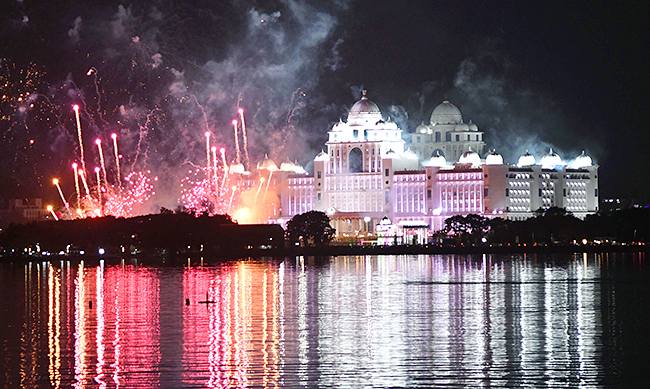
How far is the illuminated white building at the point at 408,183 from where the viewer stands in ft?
576

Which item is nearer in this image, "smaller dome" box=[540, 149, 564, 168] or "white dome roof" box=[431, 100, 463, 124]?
"smaller dome" box=[540, 149, 564, 168]

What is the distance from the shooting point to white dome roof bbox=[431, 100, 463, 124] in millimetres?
191875

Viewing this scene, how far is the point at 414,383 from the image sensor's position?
124 feet

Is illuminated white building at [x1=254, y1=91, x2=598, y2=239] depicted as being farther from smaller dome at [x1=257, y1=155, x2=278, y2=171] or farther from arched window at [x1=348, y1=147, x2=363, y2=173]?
smaller dome at [x1=257, y1=155, x2=278, y2=171]

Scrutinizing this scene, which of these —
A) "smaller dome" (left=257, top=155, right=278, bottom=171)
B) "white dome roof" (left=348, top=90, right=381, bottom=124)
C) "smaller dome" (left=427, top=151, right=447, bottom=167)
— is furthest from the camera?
"smaller dome" (left=257, top=155, right=278, bottom=171)

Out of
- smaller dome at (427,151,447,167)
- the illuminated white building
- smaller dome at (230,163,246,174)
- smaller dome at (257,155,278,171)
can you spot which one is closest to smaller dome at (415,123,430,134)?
the illuminated white building

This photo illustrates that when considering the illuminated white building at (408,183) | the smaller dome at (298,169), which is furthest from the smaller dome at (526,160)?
the smaller dome at (298,169)

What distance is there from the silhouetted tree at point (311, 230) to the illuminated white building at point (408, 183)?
12274mm

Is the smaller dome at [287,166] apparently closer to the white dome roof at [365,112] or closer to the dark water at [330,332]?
the white dome roof at [365,112]

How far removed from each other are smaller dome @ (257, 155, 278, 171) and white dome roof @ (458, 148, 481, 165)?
2885 centimetres

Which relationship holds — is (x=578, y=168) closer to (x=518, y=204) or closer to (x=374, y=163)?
(x=518, y=204)

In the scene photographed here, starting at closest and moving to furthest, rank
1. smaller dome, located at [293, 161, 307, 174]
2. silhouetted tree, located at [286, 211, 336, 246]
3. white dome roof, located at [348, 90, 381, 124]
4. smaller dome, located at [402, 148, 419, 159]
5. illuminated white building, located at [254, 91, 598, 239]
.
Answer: silhouetted tree, located at [286, 211, 336, 246]
illuminated white building, located at [254, 91, 598, 239]
white dome roof, located at [348, 90, 381, 124]
smaller dome, located at [402, 148, 419, 159]
smaller dome, located at [293, 161, 307, 174]

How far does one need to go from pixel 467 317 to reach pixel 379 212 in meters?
122

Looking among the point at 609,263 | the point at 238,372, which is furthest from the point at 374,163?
the point at 238,372
